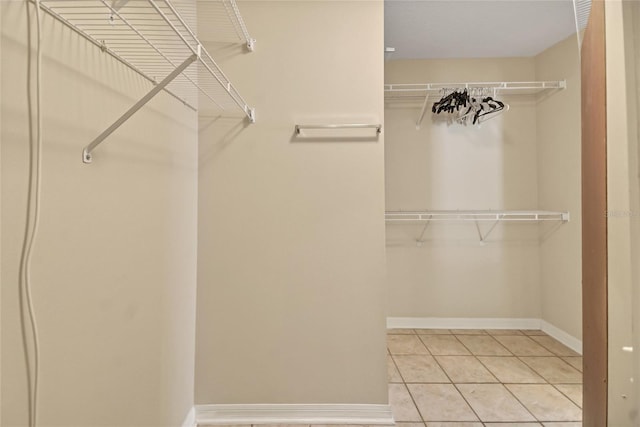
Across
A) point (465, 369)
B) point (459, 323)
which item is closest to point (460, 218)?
point (459, 323)

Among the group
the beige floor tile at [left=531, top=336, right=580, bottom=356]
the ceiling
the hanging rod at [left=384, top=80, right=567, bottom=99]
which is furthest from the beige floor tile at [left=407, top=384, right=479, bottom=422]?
the ceiling

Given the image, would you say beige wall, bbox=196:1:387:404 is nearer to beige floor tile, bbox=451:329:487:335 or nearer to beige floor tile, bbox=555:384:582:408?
beige floor tile, bbox=555:384:582:408

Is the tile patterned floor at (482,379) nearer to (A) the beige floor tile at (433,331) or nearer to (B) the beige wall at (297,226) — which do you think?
(A) the beige floor tile at (433,331)

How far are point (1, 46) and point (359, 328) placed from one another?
1.70 metres

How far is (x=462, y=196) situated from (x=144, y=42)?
2810 millimetres

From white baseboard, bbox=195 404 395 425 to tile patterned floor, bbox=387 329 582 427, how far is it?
24 centimetres

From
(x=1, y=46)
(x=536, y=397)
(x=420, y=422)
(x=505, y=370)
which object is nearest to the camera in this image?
(x=1, y=46)

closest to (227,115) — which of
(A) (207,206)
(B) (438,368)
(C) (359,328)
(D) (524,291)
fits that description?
(A) (207,206)

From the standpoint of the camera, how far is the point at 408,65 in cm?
318

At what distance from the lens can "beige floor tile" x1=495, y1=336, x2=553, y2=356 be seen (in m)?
2.63

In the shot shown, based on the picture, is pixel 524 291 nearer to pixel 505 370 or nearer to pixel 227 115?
pixel 505 370

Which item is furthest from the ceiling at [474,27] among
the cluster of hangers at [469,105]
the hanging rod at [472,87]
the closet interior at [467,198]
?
the cluster of hangers at [469,105]

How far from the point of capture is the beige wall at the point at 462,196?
3115 millimetres

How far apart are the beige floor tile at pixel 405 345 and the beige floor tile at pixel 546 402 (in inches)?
27.8
